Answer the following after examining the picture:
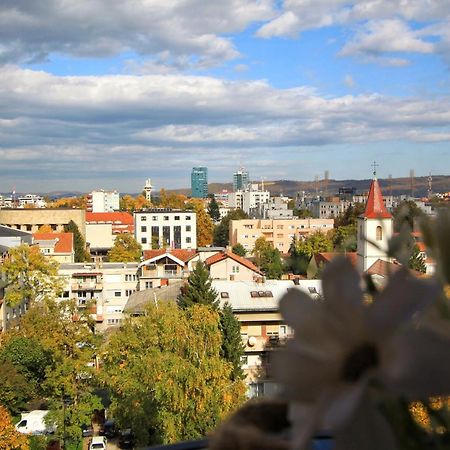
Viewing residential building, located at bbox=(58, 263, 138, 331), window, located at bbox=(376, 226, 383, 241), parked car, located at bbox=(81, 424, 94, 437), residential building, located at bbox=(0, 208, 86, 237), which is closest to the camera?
window, located at bbox=(376, 226, 383, 241)

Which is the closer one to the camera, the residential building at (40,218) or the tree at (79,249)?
the tree at (79,249)

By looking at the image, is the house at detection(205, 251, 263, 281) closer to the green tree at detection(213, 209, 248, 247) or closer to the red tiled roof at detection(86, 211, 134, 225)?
the green tree at detection(213, 209, 248, 247)

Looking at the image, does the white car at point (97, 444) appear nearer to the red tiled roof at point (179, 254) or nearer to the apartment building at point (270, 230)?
the red tiled roof at point (179, 254)

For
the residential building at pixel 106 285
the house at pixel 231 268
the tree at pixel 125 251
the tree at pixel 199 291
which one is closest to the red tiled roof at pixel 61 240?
the tree at pixel 125 251

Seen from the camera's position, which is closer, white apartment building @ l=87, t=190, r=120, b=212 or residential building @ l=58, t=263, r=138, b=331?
residential building @ l=58, t=263, r=138, b=331

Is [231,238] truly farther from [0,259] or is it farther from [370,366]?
[370,366]

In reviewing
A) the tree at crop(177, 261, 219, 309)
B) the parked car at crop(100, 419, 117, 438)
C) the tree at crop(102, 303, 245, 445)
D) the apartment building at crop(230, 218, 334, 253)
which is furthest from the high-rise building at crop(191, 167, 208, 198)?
the tree at crop(102, 303, 245, 445)

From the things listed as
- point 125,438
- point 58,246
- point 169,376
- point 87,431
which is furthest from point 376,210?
point 58,246
